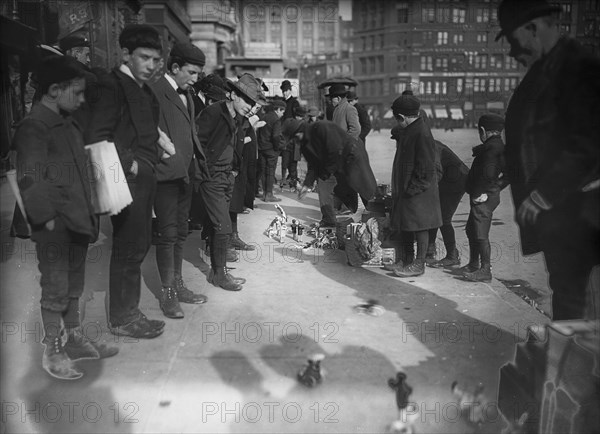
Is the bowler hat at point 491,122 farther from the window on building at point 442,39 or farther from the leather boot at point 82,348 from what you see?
the window on building at point 442,39

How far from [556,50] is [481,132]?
279cm

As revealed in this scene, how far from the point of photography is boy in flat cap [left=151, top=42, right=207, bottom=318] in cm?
437

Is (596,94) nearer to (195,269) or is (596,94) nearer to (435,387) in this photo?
(435,387)

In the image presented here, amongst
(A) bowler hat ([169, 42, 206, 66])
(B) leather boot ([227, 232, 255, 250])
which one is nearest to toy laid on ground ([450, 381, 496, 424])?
(A) bowler hat ([169, 42, 206, 66])

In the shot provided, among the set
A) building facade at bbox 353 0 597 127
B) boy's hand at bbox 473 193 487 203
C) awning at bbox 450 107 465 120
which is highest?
building facade at bbox 353 0 597 127

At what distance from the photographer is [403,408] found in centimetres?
296

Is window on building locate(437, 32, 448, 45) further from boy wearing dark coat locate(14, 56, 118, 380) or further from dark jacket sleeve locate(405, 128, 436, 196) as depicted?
boy wearing dark coat locate(14, 56, 118, 380)

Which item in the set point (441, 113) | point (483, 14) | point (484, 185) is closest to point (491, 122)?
point (484, 185)

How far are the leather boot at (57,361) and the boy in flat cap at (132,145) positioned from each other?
620 millimetres

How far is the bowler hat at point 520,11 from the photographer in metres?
2.91

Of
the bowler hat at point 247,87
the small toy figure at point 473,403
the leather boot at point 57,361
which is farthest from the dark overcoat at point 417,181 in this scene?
the leather boot at point 57,361

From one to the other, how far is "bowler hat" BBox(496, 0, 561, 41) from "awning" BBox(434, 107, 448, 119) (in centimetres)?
6636

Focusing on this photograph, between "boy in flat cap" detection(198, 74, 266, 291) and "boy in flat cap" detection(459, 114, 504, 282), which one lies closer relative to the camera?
"boy in flat cap" detection(198, 74, 266, 291)

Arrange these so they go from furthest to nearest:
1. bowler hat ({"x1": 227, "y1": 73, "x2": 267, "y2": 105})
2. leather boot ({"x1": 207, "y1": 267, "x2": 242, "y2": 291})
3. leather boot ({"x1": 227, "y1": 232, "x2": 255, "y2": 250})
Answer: leather boot ({"x1": 227, "y1": 232, "x2": 255, "y2": 250}), leather boot ({"x1": 207, "y1": 267, "x2": 242, "y2": 291}), bowler hat ({"x1": 227, "y1": 73, "x2": 267, "y2": 105})
